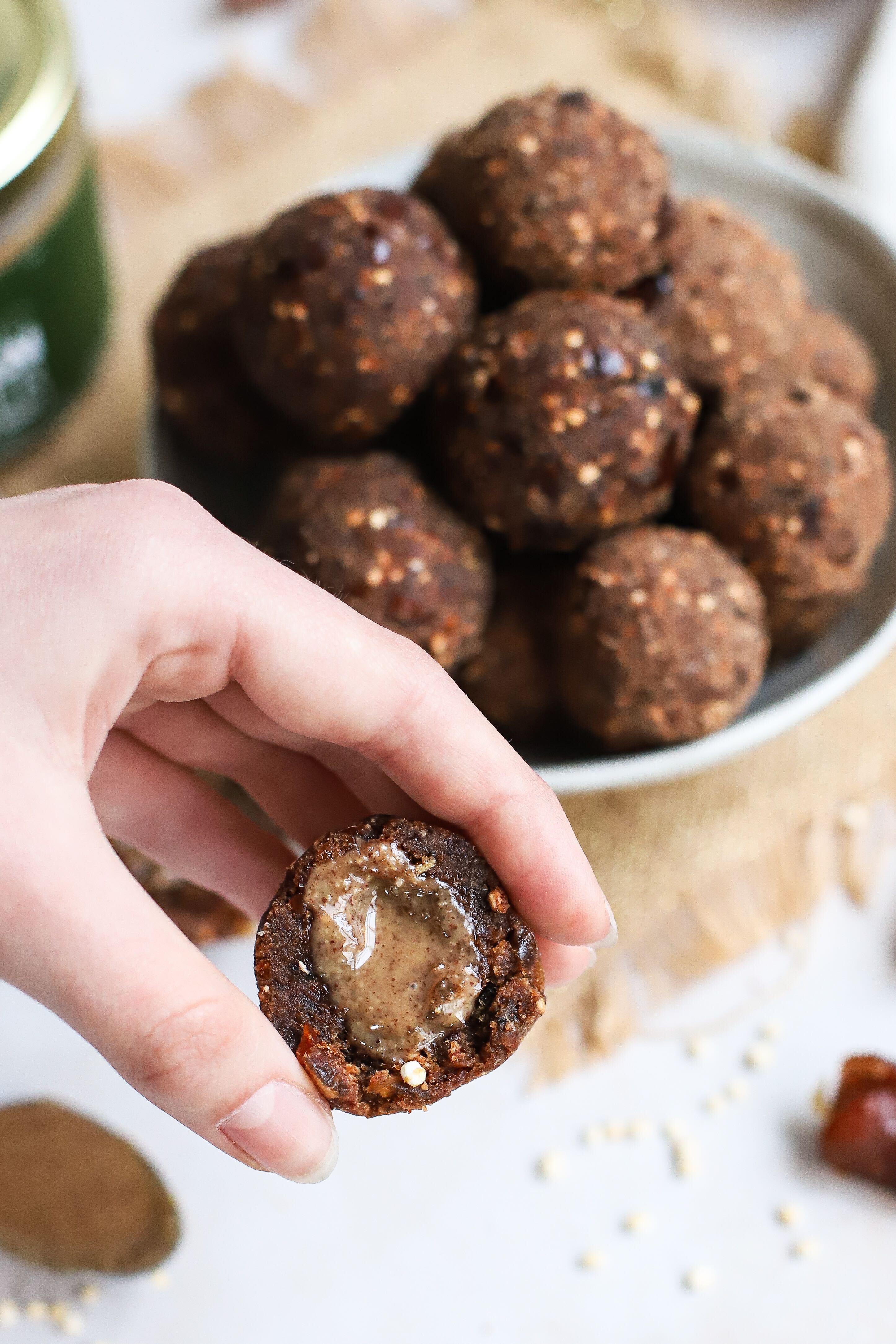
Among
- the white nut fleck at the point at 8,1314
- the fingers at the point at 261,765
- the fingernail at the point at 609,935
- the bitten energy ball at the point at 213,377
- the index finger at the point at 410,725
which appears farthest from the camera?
the bitten energy ball at the point at 213,377

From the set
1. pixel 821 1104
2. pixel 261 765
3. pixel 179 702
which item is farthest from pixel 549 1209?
pixel 179 702

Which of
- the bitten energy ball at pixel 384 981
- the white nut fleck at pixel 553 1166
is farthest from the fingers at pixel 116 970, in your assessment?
the white nut fleck at pixel 553 1166

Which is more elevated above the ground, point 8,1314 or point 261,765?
point 261,765

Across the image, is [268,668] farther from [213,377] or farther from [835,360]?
[835,360]

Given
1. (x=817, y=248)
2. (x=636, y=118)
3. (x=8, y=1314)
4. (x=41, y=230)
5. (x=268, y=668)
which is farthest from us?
(x=636, y=118)

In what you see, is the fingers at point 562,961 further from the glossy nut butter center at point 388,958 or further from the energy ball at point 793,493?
the energy ball at point 793,493

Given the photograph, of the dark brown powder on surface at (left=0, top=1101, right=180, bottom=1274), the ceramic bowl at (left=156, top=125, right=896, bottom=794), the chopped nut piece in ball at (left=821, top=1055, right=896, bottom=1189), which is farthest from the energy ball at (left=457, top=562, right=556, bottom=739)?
the dark brown powder on surface at (left=0, top=1101, right=180, bottom=1274)
